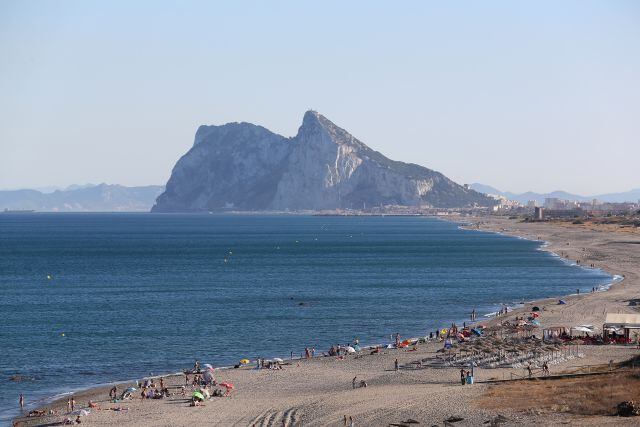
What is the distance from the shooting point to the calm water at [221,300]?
184ft

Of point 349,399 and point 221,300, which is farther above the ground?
point 349,399

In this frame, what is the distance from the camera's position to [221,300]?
278 feet

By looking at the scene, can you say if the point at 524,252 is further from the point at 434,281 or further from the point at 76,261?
the point at 76,261

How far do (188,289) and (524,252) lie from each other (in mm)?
70136

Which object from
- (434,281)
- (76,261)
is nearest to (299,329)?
(434,281)

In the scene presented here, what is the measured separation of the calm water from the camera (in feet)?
184

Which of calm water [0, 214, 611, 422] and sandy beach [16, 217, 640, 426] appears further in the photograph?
calm water [0, 214, 611, 422]

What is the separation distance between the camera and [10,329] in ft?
218

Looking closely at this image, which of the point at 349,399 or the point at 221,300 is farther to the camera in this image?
the point at 221,300

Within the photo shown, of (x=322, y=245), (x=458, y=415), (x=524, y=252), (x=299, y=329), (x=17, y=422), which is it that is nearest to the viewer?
(x=458, y=415)

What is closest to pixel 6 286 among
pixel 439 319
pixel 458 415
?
pixel 439 319

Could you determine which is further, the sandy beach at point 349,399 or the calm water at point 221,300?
the calm water at point 221,300

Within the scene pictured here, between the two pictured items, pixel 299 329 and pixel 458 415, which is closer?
pixel 458 415

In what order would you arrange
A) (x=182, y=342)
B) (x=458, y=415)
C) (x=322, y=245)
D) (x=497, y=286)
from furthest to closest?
(x=322, y=245) → (x=497, y=286) → (x=182, y=342) → (x=458, y=415)
